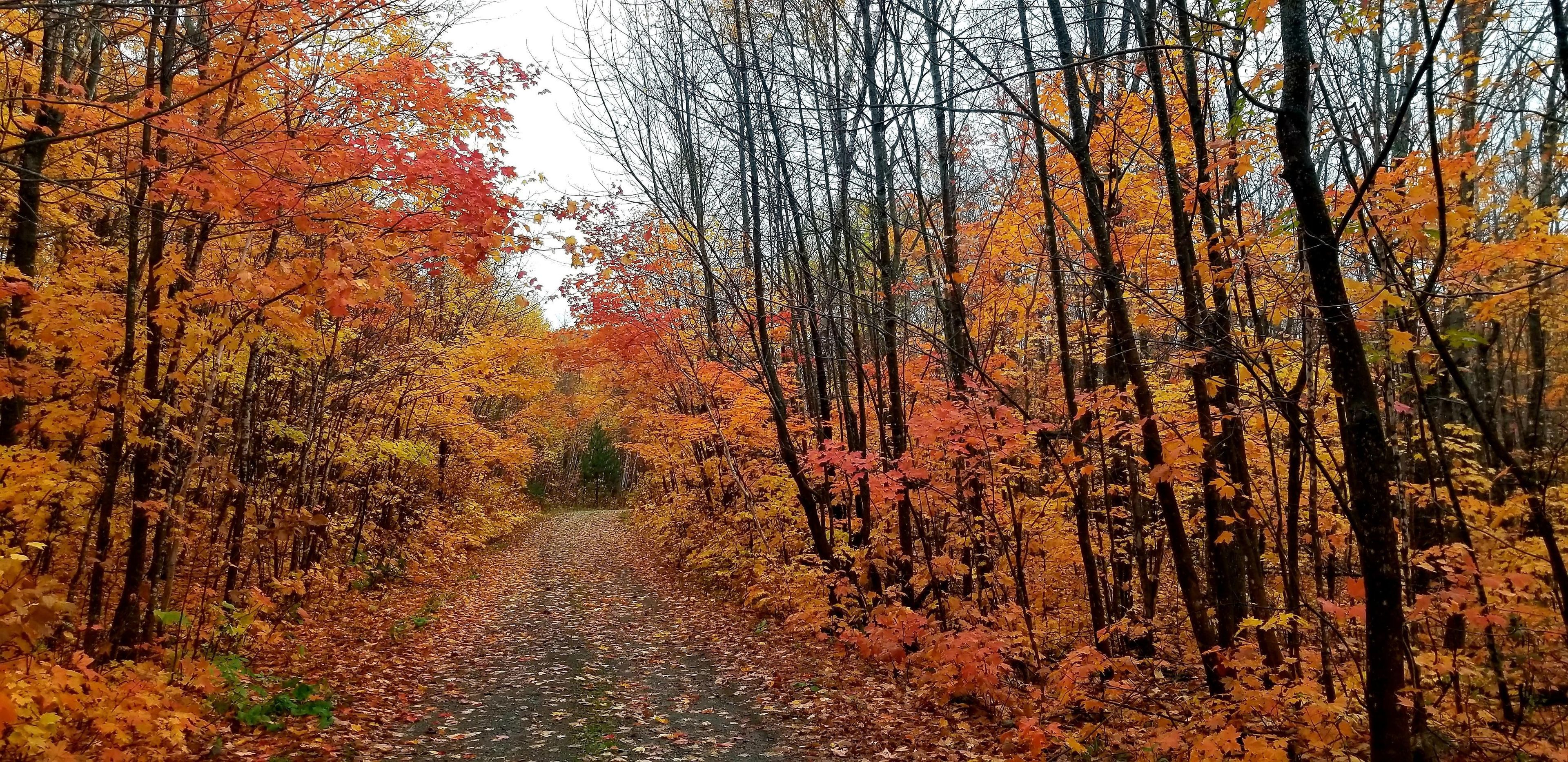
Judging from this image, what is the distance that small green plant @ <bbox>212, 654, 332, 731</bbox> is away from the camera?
6.15m

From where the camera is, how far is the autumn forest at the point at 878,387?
482 centimetres

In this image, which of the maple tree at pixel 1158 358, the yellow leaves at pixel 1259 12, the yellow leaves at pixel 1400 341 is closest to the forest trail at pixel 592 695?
the maple tree at pixel 1158 358

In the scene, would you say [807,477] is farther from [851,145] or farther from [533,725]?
[533,725]

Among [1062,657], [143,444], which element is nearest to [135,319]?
[143,444]

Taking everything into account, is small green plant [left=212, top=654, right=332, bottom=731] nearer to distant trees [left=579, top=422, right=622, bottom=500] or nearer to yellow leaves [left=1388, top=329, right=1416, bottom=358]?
yellow leaves [left=1388, top=329, right=1416, bottom=358]

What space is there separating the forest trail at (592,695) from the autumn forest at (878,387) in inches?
3.2

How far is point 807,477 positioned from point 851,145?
5.37m

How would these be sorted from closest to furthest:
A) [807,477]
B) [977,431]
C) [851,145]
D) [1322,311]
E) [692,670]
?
1. [1322,311]
2. [977,431]
3. [692,670]
4. [851,145]
5. [807,477]

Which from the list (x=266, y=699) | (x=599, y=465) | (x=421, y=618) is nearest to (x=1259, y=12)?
(x=266, y=699)

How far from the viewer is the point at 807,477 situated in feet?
40.5

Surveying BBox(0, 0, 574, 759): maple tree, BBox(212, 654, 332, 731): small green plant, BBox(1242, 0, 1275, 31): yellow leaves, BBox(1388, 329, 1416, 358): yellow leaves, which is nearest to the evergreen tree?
BBox(0, 0, 574, 759): maple tree

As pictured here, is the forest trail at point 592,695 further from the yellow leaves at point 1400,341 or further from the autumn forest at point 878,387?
the yellow leaves at point 1400,341

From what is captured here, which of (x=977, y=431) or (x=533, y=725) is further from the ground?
(x=977, y=431)

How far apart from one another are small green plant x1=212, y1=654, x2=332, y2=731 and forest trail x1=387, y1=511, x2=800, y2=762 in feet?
A: 2.80
